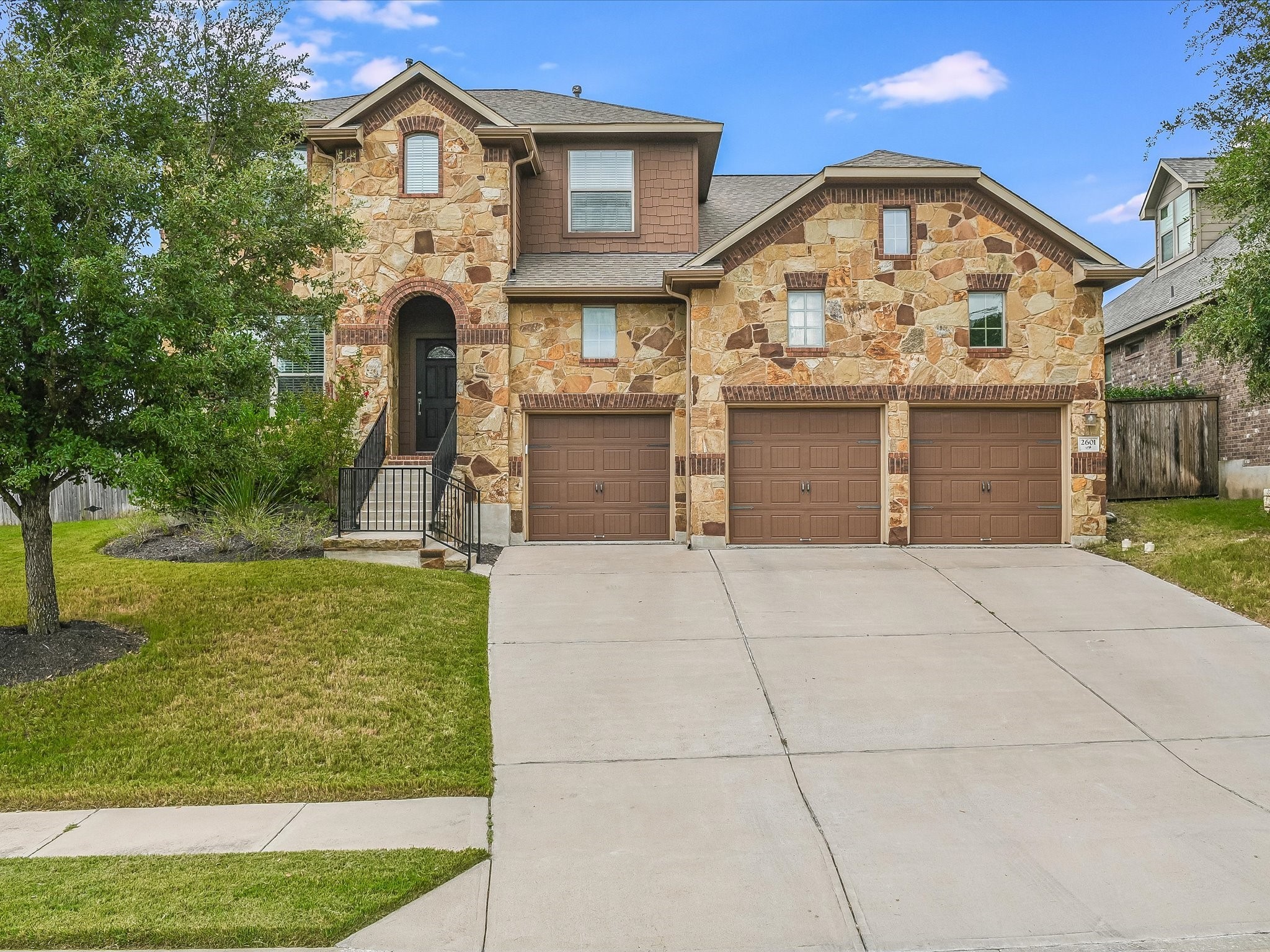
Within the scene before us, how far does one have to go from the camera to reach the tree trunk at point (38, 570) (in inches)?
343

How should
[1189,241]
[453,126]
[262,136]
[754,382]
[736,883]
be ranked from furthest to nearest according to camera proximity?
[1189,241]
[453,126]
[754,382]
[262,136]
[736,883]

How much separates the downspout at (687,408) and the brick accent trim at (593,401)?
48cm

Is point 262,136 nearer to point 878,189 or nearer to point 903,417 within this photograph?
point 878,189

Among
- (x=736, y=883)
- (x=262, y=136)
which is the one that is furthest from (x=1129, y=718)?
(x=262, y=136)

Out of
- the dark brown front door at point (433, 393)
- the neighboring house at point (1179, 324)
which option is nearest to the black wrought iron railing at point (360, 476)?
the dark brown front door at point (433, 393)

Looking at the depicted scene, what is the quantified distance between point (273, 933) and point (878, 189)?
13572 millimetres

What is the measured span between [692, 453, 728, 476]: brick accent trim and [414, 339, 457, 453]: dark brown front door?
16.3ft

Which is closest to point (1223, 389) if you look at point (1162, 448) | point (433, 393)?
point (1162, 448)

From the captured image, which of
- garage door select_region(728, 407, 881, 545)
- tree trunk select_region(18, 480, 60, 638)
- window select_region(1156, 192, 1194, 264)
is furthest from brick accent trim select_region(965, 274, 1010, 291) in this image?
tree trunk select_region(18, 480, 60, 638)

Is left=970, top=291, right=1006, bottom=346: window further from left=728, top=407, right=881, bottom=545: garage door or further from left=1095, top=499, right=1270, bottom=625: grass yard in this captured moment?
left=1095, top=499, right=1270, bottom=625: grass yard

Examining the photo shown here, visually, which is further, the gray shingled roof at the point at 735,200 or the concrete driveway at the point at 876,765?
the gray shingled roof at the point at 735,200

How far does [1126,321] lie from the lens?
22.9 meters

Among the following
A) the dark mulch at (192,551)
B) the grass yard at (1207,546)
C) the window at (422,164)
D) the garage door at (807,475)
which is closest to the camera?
the grass yard at (1207,546)

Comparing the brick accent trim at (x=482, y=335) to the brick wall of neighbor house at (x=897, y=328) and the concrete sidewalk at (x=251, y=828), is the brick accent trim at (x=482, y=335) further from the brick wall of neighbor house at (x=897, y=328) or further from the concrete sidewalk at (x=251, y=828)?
→ the concrete sidewalk at (x=251, y=828)
